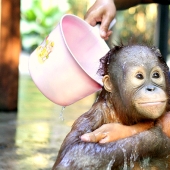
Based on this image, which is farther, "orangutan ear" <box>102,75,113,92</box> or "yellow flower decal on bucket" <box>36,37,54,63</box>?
"yellow flower decal on bucket" <box>36,37,54,63</box>

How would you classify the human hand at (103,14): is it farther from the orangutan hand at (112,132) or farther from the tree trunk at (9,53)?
the tree trunk at (9,53)

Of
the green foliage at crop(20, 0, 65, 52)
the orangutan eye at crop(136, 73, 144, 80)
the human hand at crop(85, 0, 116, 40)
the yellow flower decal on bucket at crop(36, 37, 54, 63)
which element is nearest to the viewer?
the orangutan eye at crop(136, 73, 144, 80)

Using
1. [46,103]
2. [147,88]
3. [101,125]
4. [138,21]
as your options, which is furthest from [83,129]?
[138,21]

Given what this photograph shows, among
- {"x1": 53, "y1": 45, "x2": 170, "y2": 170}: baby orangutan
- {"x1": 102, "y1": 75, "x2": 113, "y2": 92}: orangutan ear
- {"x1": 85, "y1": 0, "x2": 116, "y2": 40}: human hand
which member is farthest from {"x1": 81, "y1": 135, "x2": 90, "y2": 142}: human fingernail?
{"x1": 85, "y1": 0, "x2": 116, "y2": 40}: human hand

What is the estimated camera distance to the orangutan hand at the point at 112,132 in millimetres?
2012

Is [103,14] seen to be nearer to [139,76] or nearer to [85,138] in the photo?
[139,76]

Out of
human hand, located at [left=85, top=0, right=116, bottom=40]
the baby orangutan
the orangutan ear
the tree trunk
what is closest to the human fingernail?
the baby orangutan

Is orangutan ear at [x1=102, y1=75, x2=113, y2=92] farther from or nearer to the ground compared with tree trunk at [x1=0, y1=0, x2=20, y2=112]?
farther from the ground

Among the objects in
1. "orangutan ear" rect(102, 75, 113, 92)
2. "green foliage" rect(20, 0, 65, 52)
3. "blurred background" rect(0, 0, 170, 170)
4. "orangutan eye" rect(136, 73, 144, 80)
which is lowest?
"green foliage" rect(20, 0, 65, 52)

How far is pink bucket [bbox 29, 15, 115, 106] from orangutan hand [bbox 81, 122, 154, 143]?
0.30 metres

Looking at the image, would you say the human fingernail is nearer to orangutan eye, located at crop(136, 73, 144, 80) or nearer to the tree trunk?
orangutan eye, located at crop(136, 73, 144, 80)

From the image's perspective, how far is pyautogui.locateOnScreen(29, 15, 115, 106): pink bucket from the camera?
2273 mm

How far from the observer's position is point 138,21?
9969 mm

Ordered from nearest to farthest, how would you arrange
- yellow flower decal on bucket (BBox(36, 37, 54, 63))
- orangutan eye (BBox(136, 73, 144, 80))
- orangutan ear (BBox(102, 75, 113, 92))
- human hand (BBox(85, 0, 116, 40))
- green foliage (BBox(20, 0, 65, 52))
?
orangutan eye (BBox(136, 73, 144, 80))
orangutan ear (BBox(102, 75, 113, 92))
yellow flower decal on bucket (BBox(36, 37, 54, 63))
human hand (BBox(85, 0, 116, 40))
green foliage (BBox(20, 0, 65, 52))
